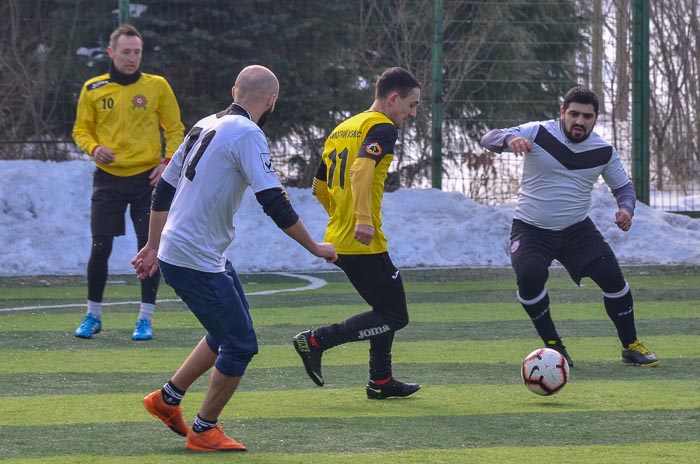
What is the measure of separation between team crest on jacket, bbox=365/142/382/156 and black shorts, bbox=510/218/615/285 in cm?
187

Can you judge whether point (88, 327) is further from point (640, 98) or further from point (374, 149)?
point (640, 98)

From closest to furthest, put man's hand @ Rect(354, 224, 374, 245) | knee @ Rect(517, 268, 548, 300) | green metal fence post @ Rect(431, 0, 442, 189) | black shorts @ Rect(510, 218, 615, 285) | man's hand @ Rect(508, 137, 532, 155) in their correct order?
man's hand @ Rect(354, 224, 374, 245) → man's hand @ Rect(508, 137, 532, 155) → knee @ Rect(517, 268, 548, 300) → black shorts @ Rect(510, 218, 615, 285) → green metal fence post @ Rect(431, 0, 442, 189)

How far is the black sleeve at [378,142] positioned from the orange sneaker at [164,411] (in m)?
1.82

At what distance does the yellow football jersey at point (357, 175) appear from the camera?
6961mm

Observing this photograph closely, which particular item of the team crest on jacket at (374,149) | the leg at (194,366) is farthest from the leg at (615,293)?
the leg at (194,366)

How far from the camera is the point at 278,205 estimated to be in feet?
18.6

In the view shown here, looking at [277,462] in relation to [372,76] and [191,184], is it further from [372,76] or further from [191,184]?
[372,76]

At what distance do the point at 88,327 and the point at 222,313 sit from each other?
4160 millimetres

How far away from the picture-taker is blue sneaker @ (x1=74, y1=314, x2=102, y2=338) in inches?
382

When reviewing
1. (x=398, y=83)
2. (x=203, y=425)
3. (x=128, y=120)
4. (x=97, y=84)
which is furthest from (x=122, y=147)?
(x=203, y=425)

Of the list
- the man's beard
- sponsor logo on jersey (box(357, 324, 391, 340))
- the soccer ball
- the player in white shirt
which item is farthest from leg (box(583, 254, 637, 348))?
the player in white shirt

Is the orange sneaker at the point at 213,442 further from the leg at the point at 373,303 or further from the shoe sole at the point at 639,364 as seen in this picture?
the shoe sole at the point at 639,364

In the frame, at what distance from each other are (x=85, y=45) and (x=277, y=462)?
1315 centimetres

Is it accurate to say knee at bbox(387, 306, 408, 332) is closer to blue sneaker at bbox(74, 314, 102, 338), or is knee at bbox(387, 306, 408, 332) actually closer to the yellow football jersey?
the yellow football jersey
